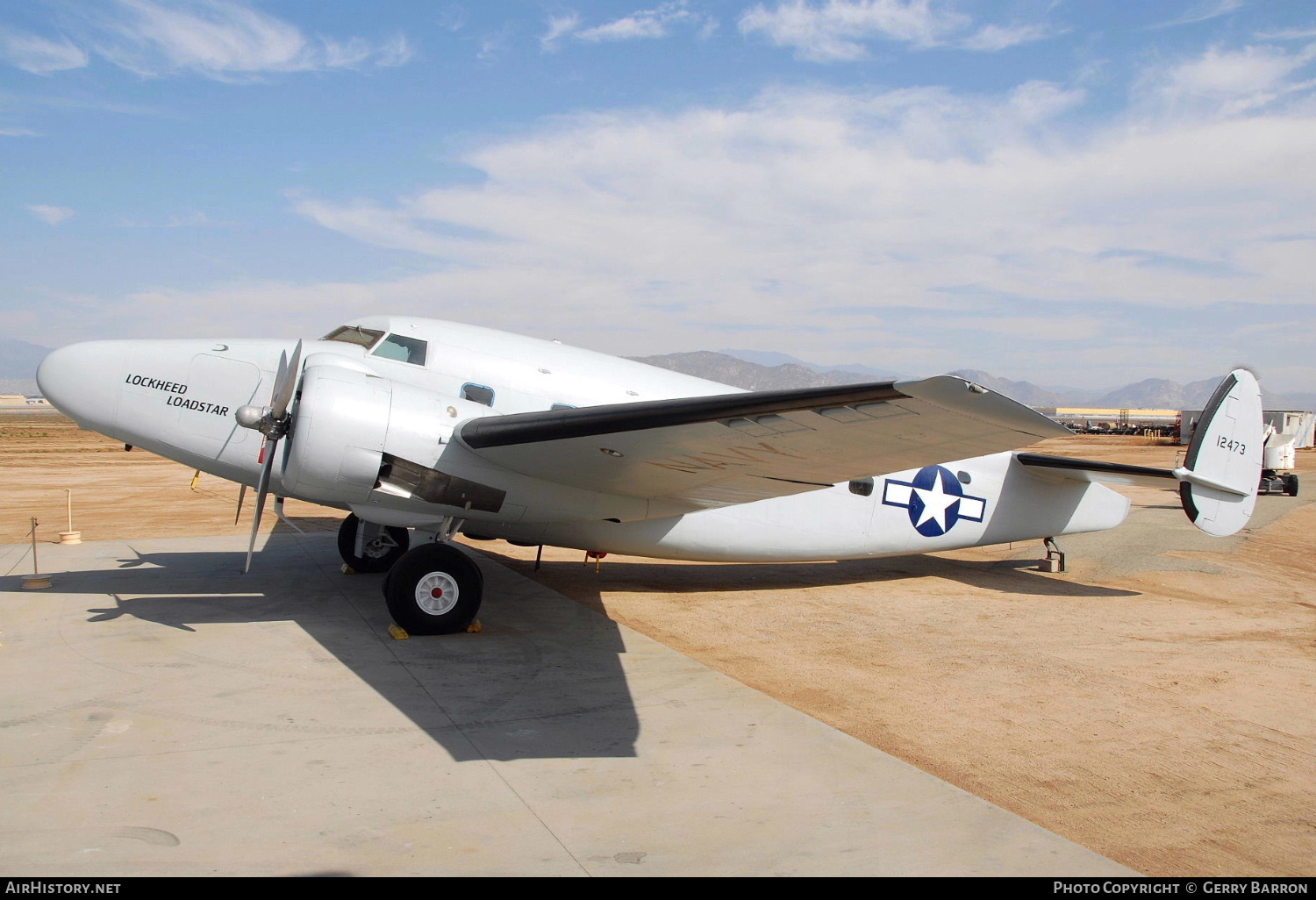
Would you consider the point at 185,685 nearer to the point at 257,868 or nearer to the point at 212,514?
the point at 257,868

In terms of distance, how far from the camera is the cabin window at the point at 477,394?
8.05 m

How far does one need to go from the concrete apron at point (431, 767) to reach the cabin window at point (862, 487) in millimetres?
3630

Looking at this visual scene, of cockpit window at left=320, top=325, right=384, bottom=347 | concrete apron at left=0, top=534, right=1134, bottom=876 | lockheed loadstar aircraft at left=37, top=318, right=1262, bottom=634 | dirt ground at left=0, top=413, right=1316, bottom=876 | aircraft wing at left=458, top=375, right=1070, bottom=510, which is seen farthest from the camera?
cockpit window at left=320, top=325, right=384, bottom=347

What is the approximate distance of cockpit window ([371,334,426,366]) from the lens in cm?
809

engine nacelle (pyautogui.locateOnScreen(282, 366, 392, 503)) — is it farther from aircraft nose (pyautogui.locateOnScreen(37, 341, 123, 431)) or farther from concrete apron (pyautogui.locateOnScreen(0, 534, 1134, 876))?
aircraft nose (pyautogui.locateOnScreen(37, 341, 123, 431))

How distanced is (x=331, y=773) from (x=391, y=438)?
3.17 meters

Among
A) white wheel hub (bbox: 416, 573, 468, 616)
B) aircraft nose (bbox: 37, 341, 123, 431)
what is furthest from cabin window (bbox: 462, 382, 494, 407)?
aircraft nose (bbox: 37, 341, 123, 431)

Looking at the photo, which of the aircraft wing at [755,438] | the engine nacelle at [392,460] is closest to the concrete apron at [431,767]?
the engine nacelle at [392,460]

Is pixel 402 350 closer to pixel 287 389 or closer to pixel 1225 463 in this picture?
pixel 287 389

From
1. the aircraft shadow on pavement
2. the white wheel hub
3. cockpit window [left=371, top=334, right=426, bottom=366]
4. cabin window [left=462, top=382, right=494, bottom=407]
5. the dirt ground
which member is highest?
cockpit window [left=371, top=334, right=426, bottom=366]

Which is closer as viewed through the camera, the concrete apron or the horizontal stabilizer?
the concrete apron

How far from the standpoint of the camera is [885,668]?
287 inches

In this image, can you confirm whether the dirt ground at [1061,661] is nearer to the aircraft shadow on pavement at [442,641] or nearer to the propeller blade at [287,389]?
the aircraft shadow on pavement at [442,641]

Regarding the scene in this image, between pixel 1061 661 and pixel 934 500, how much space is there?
323cm
